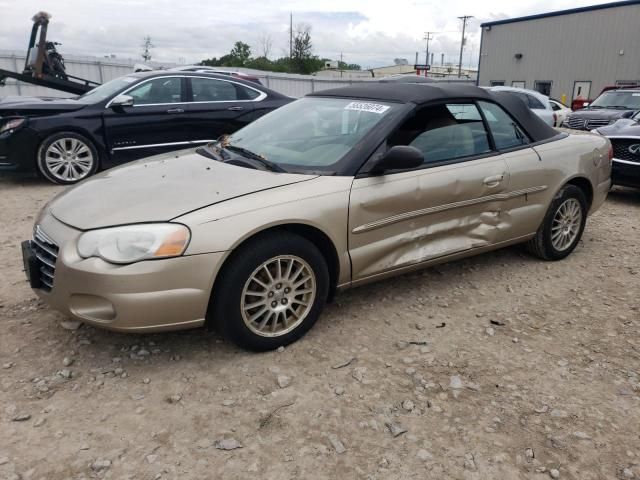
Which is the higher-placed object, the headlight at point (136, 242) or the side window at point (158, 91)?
the side window at point (158, 91)

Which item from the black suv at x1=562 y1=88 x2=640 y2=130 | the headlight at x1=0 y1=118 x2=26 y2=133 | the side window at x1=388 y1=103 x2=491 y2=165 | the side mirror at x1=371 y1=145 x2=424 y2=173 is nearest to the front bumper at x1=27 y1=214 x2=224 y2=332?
the side mirror at x1=371 y1=145 x2=424 y2=173

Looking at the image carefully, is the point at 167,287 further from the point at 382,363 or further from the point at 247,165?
the point at 382,363

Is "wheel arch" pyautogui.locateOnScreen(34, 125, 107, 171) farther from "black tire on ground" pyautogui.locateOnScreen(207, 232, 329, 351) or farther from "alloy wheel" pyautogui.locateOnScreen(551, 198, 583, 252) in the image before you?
"alloy wheel" pyautogui.locateOnScreen(551, 198, 583, 252)

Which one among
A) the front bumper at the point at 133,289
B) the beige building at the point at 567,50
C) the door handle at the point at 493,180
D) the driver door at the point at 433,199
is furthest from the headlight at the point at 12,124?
the beige building at the point at 567,50

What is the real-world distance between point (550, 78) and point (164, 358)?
32.9 metres

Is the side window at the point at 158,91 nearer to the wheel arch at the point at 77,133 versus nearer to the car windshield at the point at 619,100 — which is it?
the wheel arch at the point at 77,133

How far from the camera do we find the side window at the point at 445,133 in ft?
11.8

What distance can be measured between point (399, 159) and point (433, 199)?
0.51 meters

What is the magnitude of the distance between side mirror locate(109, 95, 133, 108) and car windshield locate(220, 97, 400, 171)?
11.7 ft

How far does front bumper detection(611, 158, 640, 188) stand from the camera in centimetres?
684

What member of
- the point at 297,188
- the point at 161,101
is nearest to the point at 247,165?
the point at 297,188

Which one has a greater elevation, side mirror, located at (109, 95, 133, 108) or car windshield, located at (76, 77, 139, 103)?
car windshield, located at (76, 77, 139, 103)

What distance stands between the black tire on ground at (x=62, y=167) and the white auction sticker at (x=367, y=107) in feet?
15.3

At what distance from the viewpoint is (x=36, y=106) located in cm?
705
